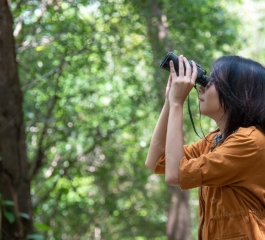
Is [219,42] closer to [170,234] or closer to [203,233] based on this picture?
[170,234]

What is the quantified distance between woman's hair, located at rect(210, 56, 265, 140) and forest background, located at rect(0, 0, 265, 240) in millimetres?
2829

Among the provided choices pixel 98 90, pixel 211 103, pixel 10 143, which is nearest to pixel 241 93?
pixel 211 103

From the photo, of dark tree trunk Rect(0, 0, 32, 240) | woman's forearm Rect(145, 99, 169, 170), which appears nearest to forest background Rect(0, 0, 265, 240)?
dark tree trunk Rect(0, 0, 32, 240)

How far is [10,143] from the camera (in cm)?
303

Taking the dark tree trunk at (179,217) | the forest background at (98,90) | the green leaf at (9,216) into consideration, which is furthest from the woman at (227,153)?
the dark tree trunk at (179,217)

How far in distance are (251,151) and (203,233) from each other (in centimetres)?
31

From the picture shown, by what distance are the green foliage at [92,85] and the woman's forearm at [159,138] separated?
2.70m

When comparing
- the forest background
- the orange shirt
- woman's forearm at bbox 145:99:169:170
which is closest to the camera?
the orange shirt

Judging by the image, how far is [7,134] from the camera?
301 centimetres

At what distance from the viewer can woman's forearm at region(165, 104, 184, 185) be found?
62.7 inches

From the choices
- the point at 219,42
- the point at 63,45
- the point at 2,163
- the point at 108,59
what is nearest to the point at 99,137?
the point at 108,59

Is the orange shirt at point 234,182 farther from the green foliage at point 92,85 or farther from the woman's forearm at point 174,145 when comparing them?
the green foliage at point 92,85

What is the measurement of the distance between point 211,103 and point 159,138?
0.24 metres

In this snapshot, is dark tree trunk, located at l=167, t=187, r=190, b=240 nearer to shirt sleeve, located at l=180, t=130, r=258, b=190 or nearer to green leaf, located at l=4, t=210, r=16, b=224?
green leaf, located at l=4, t=210, r=16, b=224
